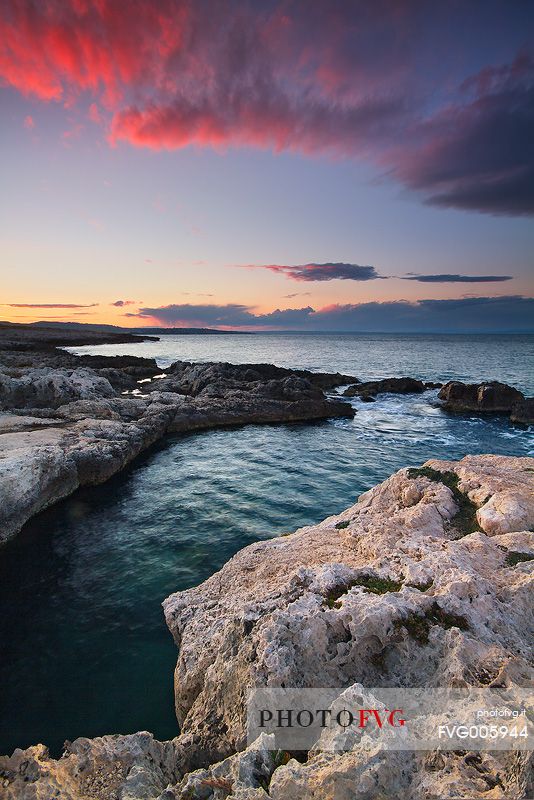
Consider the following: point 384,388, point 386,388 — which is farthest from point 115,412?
point 386,388

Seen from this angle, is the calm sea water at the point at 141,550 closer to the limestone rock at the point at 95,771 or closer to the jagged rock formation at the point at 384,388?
the limestone rock at the point at 95,771

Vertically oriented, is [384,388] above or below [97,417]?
below

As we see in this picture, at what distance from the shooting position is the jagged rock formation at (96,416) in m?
18.2

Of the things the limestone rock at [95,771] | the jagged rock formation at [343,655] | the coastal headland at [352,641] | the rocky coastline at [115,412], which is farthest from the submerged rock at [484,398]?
the limestone rock at [95,771]

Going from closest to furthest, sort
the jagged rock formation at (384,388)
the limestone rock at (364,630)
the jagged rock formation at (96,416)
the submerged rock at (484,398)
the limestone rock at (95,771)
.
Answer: the limestone rock at (95,771) → the limestone rock at (364,630) → the jagged rock formation at (96,416) → the submerged rock at (484,398) → the jagged rock formation at (384,388)

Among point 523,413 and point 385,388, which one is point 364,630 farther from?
point 385,388

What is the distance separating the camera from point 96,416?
94.3 feet

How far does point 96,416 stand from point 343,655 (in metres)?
26.3

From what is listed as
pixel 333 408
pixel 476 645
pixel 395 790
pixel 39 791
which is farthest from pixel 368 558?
pixel 333 408

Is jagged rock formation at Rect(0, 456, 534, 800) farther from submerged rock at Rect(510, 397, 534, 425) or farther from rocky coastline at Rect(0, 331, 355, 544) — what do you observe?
submerged rock at Rect(510, 397, 534, 425)

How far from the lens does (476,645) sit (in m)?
5.66

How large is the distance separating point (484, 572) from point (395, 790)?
441cm

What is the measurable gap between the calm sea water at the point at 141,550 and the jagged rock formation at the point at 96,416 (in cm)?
122

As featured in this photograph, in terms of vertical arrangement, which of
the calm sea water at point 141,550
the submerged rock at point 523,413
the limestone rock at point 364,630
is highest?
the limestone rock at point 364,630
